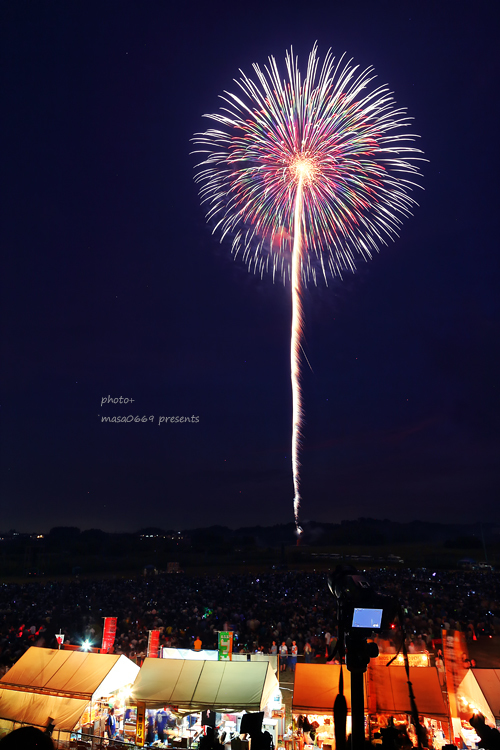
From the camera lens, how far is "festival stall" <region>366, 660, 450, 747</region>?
815 centimetres

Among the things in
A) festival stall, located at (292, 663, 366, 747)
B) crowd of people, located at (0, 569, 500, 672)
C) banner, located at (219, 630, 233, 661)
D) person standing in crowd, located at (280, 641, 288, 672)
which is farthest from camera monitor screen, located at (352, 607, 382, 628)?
person standing in crowd, located at (280, 641, 288, 672)

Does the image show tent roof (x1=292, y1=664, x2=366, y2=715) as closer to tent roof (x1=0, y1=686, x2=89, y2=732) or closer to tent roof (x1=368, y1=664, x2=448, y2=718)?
tent roof (x1=368, y1=664, x2=448, y2=718)

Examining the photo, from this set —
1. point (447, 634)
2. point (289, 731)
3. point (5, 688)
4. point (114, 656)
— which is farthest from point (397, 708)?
point (5, 688)

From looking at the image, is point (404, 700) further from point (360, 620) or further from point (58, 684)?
point (360, 620)

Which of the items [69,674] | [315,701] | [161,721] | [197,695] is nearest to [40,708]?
[69,674]

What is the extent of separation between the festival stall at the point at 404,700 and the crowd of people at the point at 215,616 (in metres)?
2.75

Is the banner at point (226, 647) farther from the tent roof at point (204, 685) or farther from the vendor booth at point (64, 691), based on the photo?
the vendor booth at point (64, 691)

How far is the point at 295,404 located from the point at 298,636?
27.8 feet

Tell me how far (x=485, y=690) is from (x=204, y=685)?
16.3ft

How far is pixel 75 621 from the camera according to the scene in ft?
75.0

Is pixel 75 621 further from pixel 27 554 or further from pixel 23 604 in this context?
pixel 27 554

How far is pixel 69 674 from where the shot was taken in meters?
9.50

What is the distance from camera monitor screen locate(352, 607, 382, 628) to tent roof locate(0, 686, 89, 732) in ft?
27.3

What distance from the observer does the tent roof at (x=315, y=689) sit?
8.41m
